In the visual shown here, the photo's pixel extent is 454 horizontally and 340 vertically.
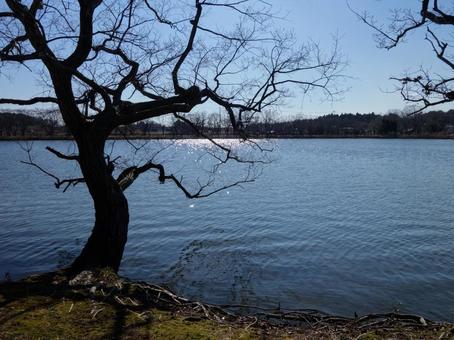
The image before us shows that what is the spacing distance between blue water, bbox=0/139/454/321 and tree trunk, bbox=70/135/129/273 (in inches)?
Answer: 105

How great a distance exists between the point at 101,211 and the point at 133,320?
4172mm

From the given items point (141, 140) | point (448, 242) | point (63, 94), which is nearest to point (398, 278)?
point (448, 242)

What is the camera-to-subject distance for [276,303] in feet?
36.4

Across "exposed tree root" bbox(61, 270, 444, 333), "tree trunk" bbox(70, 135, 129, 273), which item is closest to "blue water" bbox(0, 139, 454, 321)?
"tree trunk" bbox(70, 135, 129, 273)

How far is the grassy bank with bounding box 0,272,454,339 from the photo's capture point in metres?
5.52

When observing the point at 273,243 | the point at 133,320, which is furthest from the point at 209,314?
the point at 273,243

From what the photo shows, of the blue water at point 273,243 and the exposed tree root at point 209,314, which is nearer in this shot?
the exposed tree root at point 209,314

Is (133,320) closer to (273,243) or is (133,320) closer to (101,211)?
(101,211)

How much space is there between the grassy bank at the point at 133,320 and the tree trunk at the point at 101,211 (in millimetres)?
1748

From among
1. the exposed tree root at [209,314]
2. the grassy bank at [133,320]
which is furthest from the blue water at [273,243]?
the grassy bank at [133,320]

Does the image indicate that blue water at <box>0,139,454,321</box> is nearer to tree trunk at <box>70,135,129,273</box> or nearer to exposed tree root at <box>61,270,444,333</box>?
tree trunk at <box>70,135,129,273</box>

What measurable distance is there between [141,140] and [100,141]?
3.68m

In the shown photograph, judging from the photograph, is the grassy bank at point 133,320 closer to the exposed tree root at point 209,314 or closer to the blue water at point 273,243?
the exposed tree root at point 209,314

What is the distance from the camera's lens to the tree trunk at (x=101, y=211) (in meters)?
9.34
